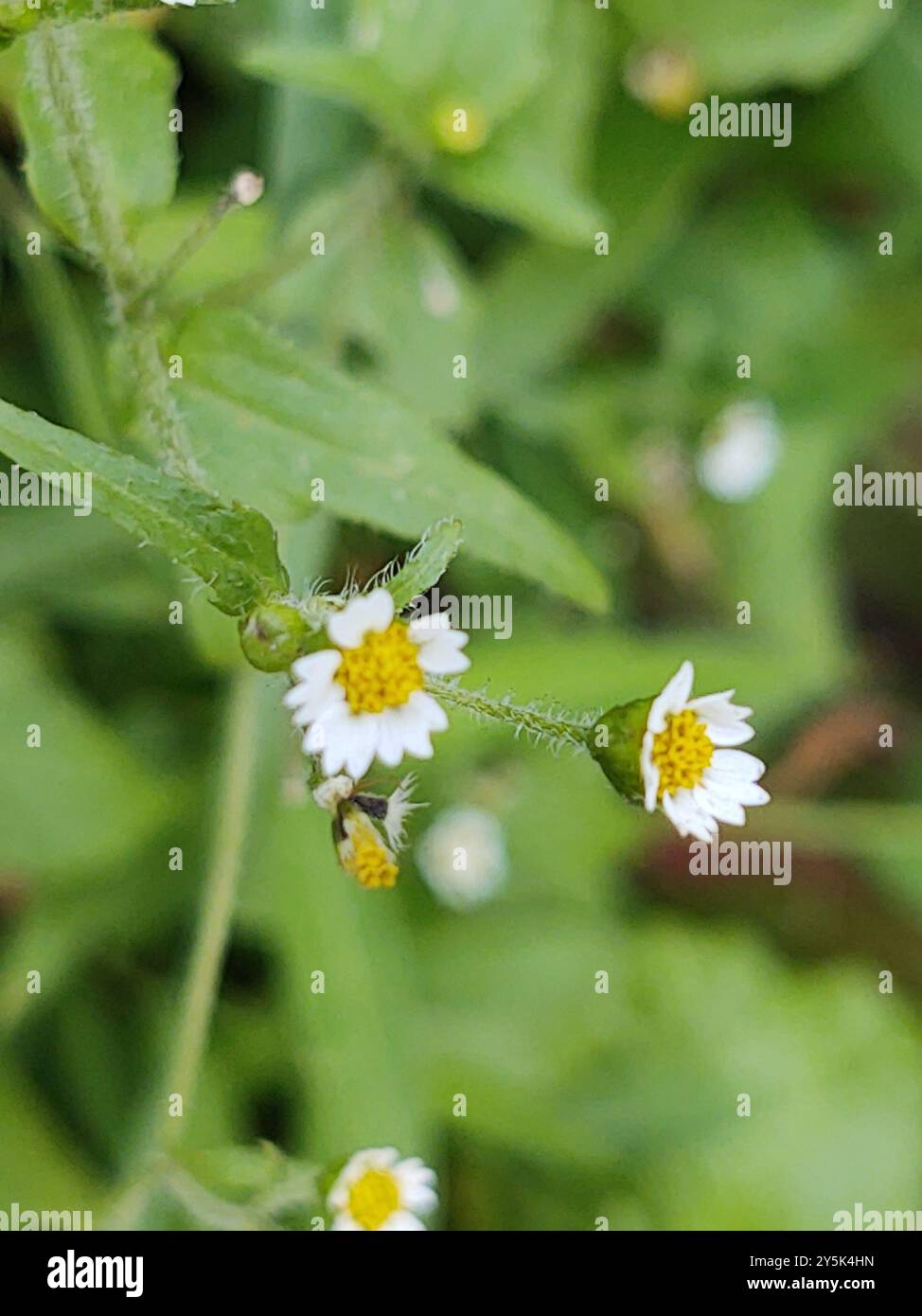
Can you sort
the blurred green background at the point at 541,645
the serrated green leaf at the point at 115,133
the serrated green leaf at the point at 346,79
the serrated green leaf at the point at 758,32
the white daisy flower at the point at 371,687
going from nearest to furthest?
the white daisy flower at the point at 371,687, the serrated green leaf at the point at 115,133, the serrated green leaf at the point at 346,79, the blurred green background at the point at 541,645, the serrated green leaf at the point at 758,32

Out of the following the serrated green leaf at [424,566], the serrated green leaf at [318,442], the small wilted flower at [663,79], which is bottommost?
the serrated green leaf at [424,566]

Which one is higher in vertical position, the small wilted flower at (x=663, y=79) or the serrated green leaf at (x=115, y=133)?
the small wilted flower at (x=663, y=79)

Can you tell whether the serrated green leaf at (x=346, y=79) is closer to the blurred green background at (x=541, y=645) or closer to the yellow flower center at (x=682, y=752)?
the blurred green background at (x=541, y=645)

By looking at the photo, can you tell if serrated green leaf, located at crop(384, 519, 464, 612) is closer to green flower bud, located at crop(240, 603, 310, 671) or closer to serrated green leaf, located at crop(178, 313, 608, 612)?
green flower bud, located at crop(240, 603, 310, 671)

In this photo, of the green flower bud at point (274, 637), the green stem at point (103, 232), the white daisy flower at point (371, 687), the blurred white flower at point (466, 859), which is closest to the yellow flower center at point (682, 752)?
the white daisy flower at point (371, 687)

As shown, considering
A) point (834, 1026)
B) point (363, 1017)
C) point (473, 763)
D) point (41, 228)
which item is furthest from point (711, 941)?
point (41, 228)
